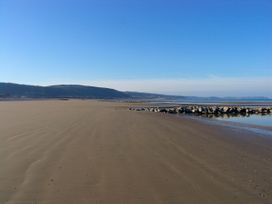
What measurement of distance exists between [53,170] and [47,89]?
452 ft

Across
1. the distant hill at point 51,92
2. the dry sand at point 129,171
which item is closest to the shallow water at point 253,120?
the dry sand at point 129,171

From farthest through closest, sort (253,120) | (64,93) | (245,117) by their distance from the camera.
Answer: (64,93) → (245,117) → (253,120)

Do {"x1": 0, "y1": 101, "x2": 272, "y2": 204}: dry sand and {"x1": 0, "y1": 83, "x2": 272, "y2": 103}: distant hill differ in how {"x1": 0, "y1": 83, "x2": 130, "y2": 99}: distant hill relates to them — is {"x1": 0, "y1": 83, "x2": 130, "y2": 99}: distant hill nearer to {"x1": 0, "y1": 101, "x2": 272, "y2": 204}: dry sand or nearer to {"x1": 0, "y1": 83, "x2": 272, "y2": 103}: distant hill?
{"x1": 0, "y1": 83, "x2": 272, "y2": 103}: distant hill

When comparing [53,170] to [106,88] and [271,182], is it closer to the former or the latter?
[271,182]

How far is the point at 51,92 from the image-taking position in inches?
5330

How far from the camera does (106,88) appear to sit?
6673 inches

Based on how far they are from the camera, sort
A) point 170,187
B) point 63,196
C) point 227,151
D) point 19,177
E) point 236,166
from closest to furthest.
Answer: point 63,196 → point 170,187 → point 19,177 → point 236,166 → point 227,151

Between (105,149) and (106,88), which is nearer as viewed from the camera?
(105,149)

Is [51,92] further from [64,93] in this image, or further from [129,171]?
[129,171]

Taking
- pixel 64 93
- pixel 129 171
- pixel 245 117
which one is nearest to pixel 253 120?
pixel 245 117

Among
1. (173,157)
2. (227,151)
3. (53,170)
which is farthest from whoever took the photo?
(227,151)

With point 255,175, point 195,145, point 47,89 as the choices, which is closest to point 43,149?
point 195,145

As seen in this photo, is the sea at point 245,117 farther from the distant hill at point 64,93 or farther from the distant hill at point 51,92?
the distant hill at point 51,92

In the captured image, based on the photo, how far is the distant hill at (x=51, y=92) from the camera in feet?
390
